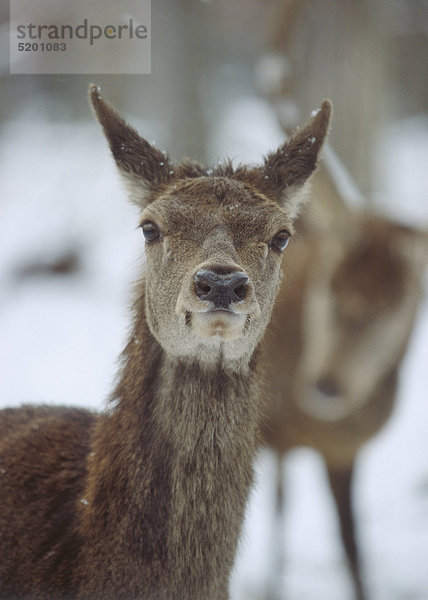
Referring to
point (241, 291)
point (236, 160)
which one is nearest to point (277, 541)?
point (236, 160)

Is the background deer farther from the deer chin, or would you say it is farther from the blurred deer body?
the deer chin

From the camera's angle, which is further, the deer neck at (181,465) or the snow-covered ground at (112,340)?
the snow-covered ground at (112,340)

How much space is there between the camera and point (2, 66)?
6.37 m

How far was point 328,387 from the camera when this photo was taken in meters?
5.00

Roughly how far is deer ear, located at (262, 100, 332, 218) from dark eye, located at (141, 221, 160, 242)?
0.59m

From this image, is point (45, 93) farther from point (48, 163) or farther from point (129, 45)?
point (129, 45)

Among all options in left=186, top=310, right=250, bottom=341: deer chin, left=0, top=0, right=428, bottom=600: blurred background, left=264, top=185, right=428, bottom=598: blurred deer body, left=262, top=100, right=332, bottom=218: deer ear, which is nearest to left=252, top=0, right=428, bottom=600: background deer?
left=264, top=185, right=428, bottom=598: blurred deer body

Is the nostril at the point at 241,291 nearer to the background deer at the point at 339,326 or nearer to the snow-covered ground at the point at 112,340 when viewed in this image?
the snow-covered ground at the point at 112,340

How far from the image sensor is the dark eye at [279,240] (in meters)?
2.70

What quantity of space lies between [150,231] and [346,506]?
3.43 metres

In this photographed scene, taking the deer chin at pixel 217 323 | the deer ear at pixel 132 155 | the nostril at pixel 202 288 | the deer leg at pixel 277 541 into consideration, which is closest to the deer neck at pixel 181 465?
the deer chin at pixel 217 323

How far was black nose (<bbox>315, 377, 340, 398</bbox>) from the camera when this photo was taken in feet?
16.3

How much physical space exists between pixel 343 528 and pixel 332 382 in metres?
1.18

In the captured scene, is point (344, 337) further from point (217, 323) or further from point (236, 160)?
point (217, 323)
